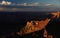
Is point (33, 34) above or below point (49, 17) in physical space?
below

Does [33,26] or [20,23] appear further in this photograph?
[20,23]

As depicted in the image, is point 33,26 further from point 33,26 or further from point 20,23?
point 20,23

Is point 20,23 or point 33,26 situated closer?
point 33,26

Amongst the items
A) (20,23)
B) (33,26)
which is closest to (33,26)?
(33,26)

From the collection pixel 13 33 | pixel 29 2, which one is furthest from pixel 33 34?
pixel 29 2

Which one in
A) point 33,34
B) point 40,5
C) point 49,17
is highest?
point 40,5

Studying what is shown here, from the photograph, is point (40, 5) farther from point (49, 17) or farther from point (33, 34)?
point (33, 34)

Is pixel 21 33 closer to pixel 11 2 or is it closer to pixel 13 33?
pixel 13 33

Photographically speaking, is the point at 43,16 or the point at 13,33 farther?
the point at 43,16
